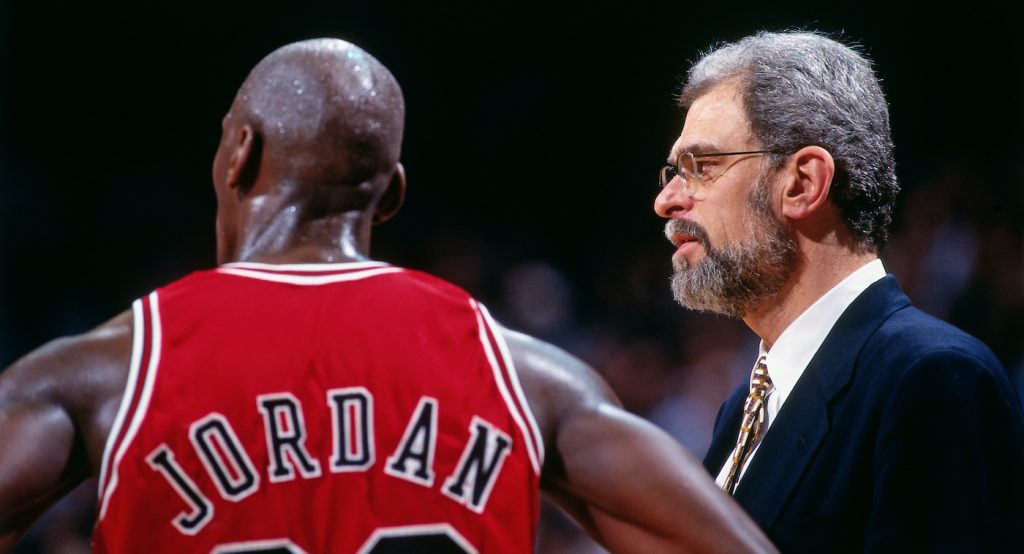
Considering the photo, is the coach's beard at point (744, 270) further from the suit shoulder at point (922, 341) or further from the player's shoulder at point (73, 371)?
the player's shoulder at point (73, 371)

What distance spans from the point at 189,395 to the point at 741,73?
1515 millimetres

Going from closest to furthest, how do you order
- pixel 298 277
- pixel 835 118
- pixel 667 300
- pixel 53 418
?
pixel 53 418 < pixel 298 277 < pixel 835 118 < pixel 667 300

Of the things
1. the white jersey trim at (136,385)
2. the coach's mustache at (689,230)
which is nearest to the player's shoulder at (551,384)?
the white jersey trim at (136,385)

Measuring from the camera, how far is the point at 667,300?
5727mm

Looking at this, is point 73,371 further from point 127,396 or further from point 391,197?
point 391,197

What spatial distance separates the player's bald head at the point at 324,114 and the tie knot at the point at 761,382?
1043 mm

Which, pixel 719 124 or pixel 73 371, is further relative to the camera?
pixel 719 124

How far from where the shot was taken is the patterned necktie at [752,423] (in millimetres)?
2092

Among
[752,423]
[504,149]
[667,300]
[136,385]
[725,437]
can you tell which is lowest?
[667,300]

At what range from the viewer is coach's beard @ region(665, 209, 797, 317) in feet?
7.38

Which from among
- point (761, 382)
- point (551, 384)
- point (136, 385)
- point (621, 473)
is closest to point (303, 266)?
point (136, 385)

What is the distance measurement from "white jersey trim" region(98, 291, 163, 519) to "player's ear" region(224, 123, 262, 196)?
0.21 m

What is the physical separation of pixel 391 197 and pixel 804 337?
103 cm

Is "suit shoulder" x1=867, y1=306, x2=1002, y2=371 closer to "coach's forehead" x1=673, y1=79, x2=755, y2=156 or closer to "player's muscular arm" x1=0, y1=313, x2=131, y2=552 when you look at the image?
"coach's forehead" x1=673, y1=79, x2=755, y2=156
